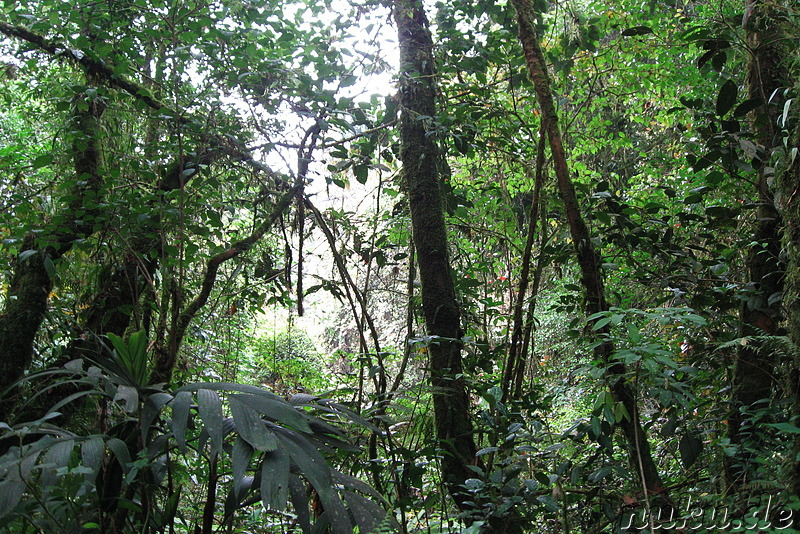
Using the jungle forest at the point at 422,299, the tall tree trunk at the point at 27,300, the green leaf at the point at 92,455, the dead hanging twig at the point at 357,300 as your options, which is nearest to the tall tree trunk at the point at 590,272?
the jungle forest at the point at 422,299

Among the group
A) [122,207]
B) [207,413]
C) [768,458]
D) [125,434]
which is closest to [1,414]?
[122,207]

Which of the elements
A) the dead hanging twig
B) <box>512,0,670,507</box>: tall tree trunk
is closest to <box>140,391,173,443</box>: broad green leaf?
the dead hanging twig

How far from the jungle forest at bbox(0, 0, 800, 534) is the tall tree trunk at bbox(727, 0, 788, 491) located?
0.05ft

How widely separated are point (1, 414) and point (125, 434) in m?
1.83

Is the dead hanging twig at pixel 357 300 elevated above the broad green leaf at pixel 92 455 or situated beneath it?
elevated above

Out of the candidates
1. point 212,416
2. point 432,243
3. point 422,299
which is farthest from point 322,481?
point 432,243

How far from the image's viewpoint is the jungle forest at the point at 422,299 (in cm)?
155

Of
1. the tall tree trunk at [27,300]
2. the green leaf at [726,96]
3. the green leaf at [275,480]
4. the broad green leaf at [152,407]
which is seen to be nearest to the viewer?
the green leaf at [275,480]

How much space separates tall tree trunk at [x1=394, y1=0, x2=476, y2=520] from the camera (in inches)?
81.4

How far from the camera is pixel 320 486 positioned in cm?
133

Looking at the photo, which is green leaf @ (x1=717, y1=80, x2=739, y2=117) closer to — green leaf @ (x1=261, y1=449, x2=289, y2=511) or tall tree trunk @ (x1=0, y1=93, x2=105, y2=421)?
green leaf @ (x1=261, y1=449, x2=289, y2=511)

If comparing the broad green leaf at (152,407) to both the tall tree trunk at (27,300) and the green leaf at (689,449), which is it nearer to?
the green leaf at (689,449)

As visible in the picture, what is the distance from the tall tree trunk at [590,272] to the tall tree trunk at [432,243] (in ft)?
1.50

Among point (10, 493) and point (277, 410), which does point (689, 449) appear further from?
point (10, 493)
